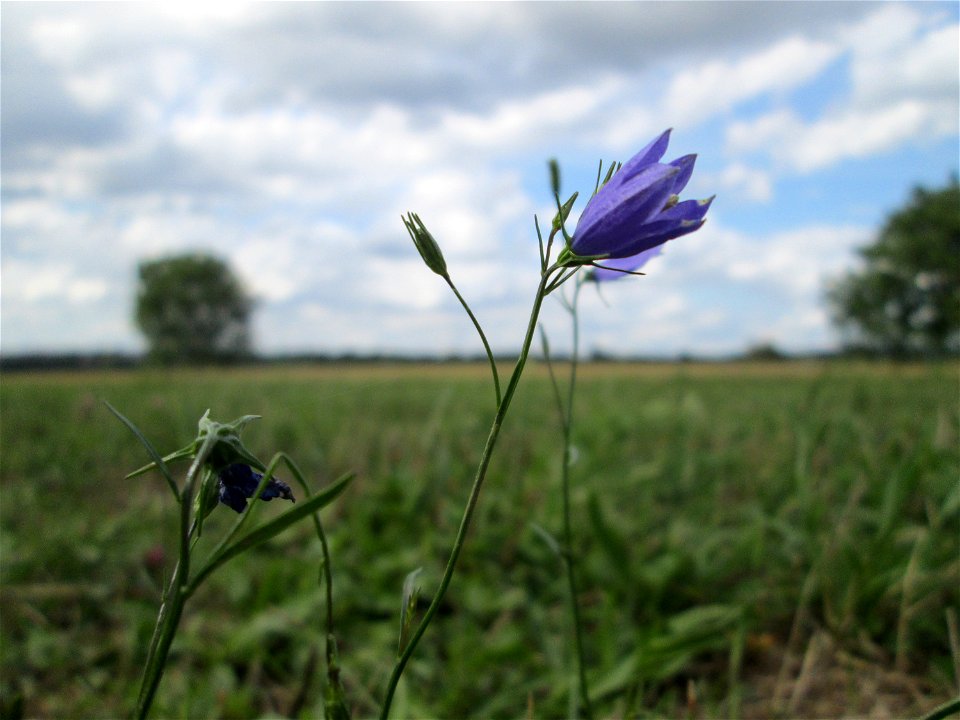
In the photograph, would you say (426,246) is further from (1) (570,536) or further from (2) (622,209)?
(1) (570,536)

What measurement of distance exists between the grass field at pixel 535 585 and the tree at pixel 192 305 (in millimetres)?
46665

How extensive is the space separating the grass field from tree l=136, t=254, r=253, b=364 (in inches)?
1837

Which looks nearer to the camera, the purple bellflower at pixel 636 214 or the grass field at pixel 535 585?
the purple bellflower at pixel 636 214

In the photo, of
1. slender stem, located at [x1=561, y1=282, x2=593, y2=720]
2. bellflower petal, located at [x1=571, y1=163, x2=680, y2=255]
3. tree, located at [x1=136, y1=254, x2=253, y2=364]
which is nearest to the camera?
bellflower petal, located at [x1=571, y1=163, x2=680, y2=255]

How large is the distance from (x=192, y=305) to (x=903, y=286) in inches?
1798

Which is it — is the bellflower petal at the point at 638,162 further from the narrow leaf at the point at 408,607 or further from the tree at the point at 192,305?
the tree at the point at 192,305

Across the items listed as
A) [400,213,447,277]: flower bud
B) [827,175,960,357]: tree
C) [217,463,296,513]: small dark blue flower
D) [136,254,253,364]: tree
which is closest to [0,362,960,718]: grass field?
[217,463,296,513]: small dark blue flower

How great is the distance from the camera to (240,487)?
28.2 inches

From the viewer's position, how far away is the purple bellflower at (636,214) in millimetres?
694

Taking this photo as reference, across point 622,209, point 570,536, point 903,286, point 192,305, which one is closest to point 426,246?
point 622,209

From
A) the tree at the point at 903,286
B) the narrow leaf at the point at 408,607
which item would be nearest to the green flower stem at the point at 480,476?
the narrow leaf at the point at 408,607

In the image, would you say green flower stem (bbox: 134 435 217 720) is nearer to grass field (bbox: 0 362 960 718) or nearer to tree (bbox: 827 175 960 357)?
grass field (bbox: 0 362 960 718)

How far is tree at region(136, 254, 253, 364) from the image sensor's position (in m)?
48.5

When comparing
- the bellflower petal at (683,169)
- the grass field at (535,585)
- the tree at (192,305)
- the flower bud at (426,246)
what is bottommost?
the grass field at (535,585)
